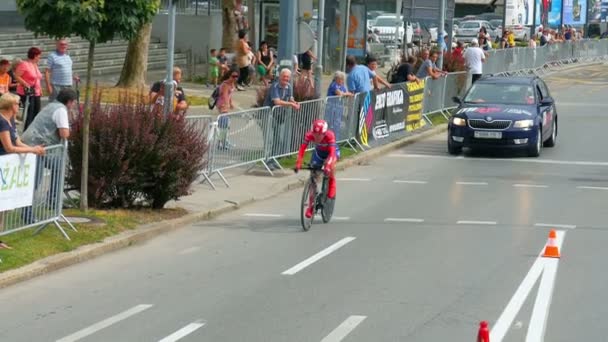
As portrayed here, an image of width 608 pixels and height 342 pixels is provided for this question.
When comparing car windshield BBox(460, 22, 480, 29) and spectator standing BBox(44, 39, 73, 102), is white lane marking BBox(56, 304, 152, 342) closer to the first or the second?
spectator standing BBox(44, 39, 73, 102)

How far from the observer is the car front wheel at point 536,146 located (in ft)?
80.4

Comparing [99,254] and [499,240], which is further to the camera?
[499,240]

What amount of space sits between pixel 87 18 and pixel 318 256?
371 cm

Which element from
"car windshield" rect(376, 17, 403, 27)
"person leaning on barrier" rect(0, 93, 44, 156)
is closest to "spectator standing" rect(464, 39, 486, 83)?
"person leaning on barrier" rect(0, 93, 44, 156)

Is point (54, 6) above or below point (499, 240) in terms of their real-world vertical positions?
above

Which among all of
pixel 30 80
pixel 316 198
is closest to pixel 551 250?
pixel 316 198

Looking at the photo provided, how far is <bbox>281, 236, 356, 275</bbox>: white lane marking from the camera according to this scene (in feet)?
41.9

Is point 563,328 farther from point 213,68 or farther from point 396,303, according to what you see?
point 213,68

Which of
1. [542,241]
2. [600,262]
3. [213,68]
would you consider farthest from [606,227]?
[213,68]

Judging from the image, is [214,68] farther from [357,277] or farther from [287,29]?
[357,277]

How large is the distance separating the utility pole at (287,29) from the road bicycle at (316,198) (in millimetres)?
6653

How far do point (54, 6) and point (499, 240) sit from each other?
5959 millimetres

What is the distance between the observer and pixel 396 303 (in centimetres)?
1107

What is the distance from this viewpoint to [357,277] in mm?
12383
